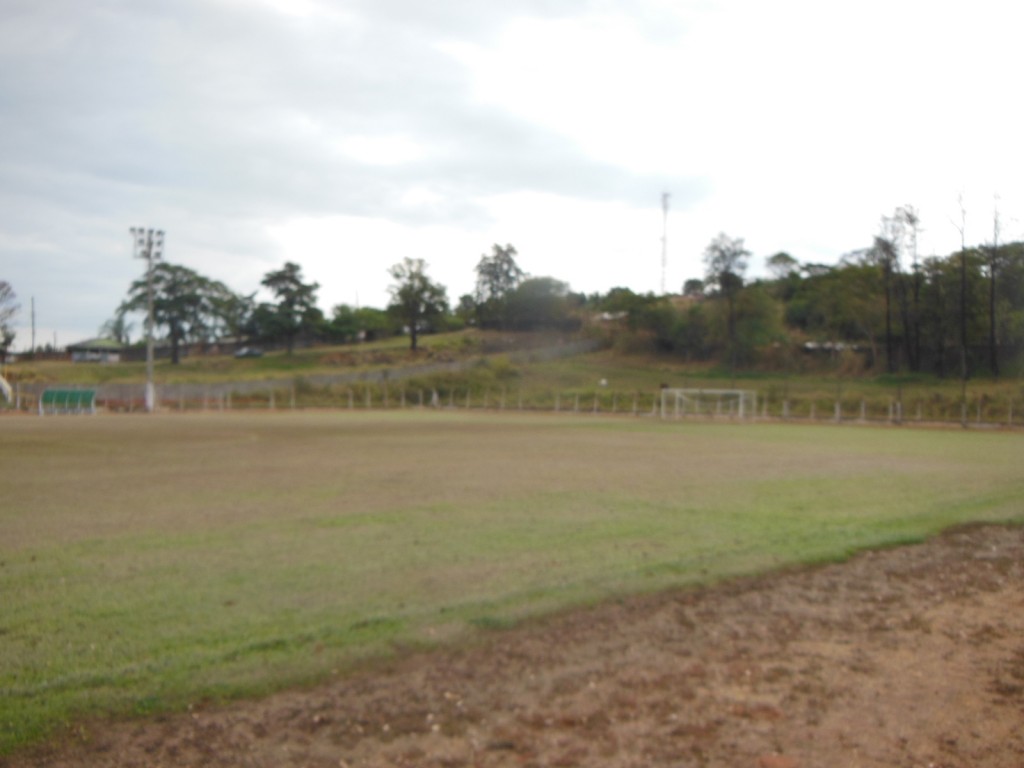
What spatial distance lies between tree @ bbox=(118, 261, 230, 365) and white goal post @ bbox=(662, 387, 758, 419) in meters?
54.9

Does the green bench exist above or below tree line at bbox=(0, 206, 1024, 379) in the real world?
below

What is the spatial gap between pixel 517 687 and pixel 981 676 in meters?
2.91

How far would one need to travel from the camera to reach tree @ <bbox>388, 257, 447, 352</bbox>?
347 ft

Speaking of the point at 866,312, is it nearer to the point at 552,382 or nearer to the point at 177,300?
the point at 552,382

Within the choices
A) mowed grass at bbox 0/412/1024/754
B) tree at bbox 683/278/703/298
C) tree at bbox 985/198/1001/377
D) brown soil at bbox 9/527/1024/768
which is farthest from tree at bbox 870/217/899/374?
brown soil at bbox 9/527/1024/768

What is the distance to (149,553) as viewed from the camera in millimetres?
9148

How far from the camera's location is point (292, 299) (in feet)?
343

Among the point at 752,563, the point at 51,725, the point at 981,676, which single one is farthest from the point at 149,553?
the point at 981,676

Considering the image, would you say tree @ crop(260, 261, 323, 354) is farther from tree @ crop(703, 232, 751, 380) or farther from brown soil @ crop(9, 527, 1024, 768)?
brown soil @ crop(9, 527, 1024, 768)

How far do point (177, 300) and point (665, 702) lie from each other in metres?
97.1

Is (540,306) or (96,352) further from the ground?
(540,306)

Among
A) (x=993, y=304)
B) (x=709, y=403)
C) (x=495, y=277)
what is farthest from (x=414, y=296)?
(x=993, y=304)

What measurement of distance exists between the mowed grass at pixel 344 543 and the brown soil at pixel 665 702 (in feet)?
1.43

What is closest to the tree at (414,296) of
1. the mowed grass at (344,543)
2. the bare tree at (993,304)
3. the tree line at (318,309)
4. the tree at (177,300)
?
the tree line at (318,309)
